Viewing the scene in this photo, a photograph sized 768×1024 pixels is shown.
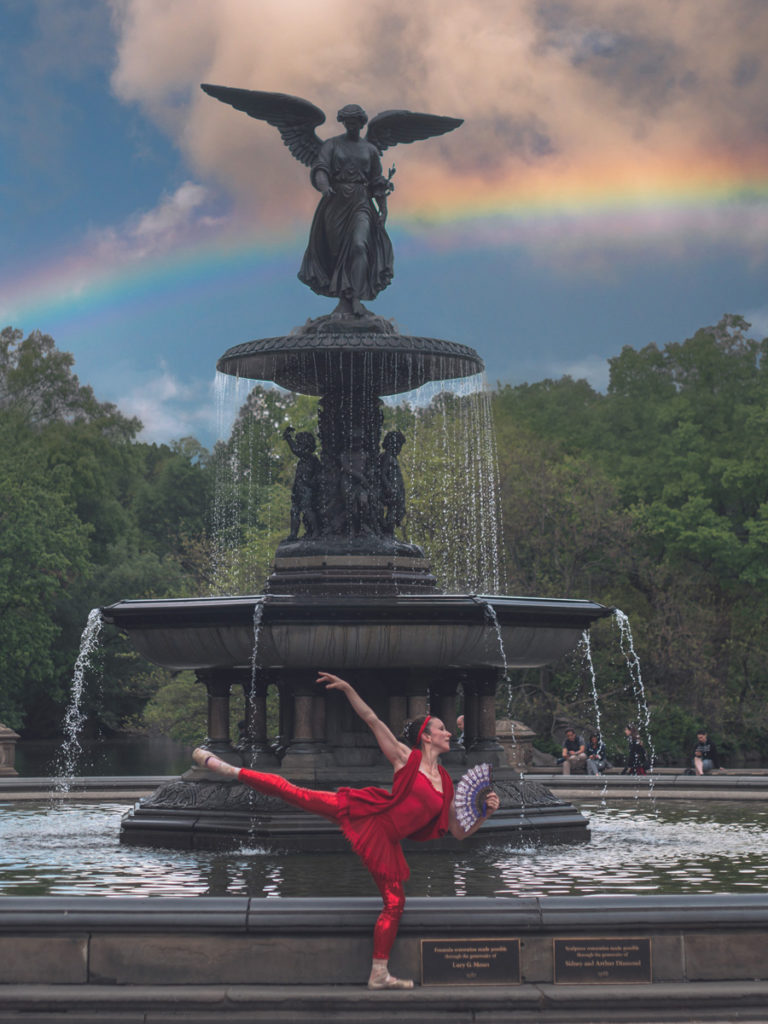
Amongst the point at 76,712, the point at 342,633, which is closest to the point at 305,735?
the point at 342,633

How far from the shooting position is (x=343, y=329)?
50.2ft

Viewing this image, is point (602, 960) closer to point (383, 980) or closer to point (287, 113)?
point (383, 980)

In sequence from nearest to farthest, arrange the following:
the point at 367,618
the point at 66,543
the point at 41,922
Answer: the point at 41,922 < the point at 367,618 < the point at 66,543

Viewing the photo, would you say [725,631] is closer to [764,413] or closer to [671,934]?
[764,413]

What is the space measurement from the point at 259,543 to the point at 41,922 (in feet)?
111

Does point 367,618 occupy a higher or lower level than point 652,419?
lower

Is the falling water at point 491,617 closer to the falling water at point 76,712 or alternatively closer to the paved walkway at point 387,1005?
the falling water at point 76,712

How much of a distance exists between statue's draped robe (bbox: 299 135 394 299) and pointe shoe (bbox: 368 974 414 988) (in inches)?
378

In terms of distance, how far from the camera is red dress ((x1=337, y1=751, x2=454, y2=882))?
7609mm

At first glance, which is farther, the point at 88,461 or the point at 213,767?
the point at 88,461

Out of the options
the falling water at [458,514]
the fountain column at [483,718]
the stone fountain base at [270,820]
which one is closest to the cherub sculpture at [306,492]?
the fountain column at [483,718]

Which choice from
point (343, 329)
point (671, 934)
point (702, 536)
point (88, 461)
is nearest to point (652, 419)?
point (702, 536)

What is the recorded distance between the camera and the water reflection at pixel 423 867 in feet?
31.9

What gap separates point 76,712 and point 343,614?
35.9 feet
